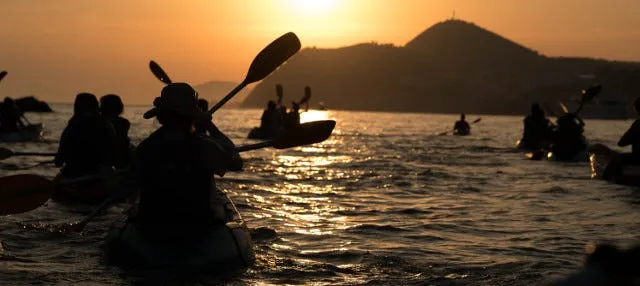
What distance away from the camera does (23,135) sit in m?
28.9

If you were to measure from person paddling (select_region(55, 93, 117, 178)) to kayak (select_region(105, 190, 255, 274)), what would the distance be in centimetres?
409

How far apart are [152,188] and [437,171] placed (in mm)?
15594

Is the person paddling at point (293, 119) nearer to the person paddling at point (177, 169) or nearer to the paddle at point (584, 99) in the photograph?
the person paddling at point (177, 169)

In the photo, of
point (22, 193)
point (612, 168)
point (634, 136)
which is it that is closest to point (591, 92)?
point (612, 168)

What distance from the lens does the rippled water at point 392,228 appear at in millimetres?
8062

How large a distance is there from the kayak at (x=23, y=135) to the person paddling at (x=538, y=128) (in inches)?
700

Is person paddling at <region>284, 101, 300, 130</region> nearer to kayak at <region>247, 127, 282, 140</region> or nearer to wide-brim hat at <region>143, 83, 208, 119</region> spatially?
wide-brim hat at <region>143, 83, 208, 119</region>

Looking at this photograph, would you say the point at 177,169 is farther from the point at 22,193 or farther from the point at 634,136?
the point at 634,136

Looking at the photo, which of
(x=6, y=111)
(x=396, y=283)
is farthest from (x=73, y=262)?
(x=6, y=111)

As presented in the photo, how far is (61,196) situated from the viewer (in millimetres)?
12828

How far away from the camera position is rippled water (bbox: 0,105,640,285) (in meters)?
8.06

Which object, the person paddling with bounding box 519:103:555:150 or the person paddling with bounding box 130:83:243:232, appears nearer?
the person paddling with bounding box 130:83:243:232

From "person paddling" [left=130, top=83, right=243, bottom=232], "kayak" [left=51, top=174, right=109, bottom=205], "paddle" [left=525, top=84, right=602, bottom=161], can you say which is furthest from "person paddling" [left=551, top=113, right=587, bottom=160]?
"person paddling" [left=130, top=83, right=243, bottom=232]

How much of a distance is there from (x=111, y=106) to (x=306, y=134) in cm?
576
